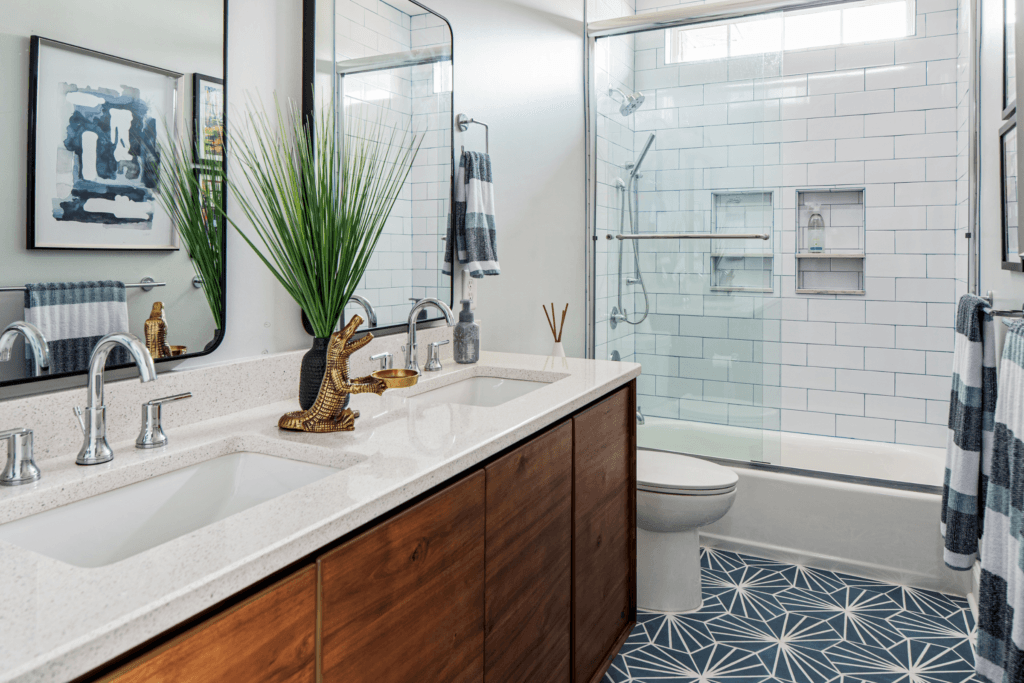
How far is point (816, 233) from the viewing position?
3.56 m

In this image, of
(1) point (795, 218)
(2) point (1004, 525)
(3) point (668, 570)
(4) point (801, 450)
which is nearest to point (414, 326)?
(3) point (668, 570)

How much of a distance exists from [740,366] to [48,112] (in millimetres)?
2587

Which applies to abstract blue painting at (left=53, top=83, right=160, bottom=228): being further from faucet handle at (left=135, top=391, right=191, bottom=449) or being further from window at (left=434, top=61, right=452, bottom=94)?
window at (left=434, top=61, right=452, bottom=94)

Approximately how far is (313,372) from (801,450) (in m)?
2.74

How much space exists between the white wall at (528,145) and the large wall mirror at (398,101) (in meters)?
0.14

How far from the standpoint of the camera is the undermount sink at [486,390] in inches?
76.1

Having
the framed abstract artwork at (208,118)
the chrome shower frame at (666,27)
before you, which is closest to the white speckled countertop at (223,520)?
the framed abstract artwork at (208,118)

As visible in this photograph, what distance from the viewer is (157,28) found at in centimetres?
123

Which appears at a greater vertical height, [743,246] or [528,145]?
[528,145]

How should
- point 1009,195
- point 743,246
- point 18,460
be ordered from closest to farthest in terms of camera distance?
1. point 18,460
2. point 1009,195
3. point 743,246

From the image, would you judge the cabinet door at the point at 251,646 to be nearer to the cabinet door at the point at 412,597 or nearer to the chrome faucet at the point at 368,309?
the cabinet door at the point at 412,597

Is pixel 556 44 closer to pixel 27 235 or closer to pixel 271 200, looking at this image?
pixel 271 200

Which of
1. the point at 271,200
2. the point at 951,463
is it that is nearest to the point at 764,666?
the point at 951,463

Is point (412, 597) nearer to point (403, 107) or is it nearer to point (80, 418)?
point (80, 418)
